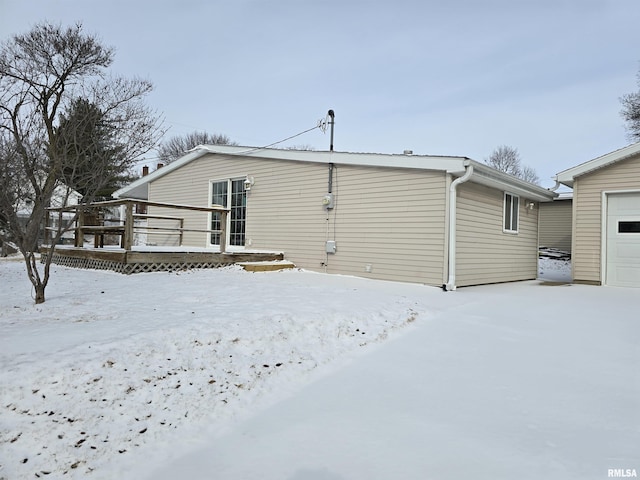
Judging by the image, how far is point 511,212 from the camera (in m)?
9.73

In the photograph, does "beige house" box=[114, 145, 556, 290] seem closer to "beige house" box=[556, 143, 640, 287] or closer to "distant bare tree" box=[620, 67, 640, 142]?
"beige house" box=[556, 143, 640, 287]

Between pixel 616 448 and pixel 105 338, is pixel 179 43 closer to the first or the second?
pixel 105 338

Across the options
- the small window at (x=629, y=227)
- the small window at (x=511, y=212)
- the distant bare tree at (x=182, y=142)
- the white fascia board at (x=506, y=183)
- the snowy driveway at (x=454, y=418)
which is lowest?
the snowy driveway at (x=454, y=418)

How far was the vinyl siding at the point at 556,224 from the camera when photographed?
663 inches

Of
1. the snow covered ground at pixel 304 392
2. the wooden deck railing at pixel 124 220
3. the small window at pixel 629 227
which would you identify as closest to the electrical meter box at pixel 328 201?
the wooden deck railing at pixel 124 220

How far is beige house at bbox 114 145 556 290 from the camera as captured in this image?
7.44 metres

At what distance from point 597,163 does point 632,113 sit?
17890 mm

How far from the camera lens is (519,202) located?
33.1 ft

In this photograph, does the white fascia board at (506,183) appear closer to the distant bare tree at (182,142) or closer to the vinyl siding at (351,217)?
the vinyl siding at (351,217)

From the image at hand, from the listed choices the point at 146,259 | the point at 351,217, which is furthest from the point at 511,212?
the point at 146,259

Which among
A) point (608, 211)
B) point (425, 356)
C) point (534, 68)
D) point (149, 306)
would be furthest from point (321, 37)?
point (425, 356)

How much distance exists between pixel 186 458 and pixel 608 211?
32.6 ft

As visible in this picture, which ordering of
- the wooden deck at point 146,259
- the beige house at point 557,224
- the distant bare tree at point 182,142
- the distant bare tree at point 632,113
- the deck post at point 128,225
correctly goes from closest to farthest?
the deck post at point 128,225 → the wooden deck at point 146,259 → the beige house at point 557,224 → the distant bare tree at point 632,113 → the distant bare tree at point 182,142

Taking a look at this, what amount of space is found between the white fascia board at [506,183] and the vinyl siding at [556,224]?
6895 mm
